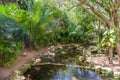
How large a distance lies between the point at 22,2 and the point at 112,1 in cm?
756

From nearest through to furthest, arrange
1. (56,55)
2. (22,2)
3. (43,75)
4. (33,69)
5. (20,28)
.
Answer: (43,75), (33,69), (20,28), (56,55), (22,2)

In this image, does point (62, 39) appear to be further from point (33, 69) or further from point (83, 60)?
point (33, 69)

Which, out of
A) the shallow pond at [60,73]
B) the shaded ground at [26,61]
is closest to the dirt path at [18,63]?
the shaded ground at [26,61]

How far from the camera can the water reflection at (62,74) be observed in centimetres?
973

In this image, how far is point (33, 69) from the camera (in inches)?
425

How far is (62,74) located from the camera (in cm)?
1025

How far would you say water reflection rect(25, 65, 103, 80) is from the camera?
973 cm

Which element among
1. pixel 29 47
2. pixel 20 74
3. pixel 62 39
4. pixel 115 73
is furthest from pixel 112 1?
pixel 62 39

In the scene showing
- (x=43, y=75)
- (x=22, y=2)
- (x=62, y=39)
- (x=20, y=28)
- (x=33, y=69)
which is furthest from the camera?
(x=62, y=39)

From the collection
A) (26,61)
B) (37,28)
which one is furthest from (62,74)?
(37,28)

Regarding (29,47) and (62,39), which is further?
(62,39)

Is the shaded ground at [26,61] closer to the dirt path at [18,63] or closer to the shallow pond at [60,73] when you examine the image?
the dirt path at [18,63]

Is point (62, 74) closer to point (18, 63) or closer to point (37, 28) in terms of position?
point (18, 63)

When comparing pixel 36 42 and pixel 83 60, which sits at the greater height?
pixel 36 42
